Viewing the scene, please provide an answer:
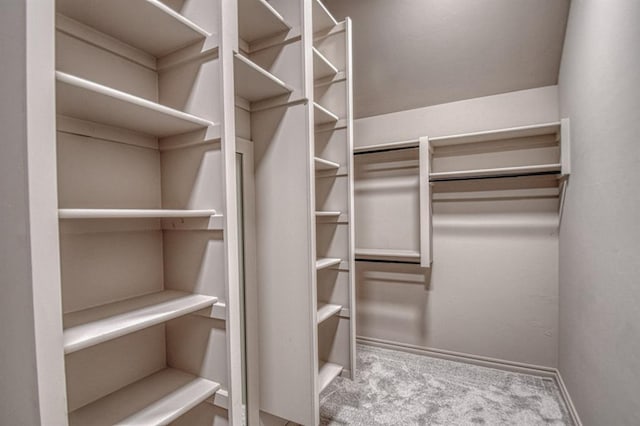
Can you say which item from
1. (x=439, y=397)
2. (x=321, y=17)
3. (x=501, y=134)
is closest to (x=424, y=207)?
(x=501, y=134)

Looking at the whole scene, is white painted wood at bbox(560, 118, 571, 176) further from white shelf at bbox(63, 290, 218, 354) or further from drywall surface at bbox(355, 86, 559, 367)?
white shelf at bbox(63, 290, 218, 354)

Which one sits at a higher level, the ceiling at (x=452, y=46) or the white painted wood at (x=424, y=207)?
the ceiling at (x=452, y=46)

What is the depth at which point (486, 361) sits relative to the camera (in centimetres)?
256

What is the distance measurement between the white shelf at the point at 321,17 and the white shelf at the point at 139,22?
1.20 meters

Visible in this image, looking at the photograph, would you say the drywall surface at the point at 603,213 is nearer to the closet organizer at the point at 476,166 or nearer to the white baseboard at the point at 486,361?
the white baseboard at the point at 486,361

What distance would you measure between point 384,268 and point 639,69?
219 centimetres

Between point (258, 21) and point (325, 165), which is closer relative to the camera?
point (258, 21)

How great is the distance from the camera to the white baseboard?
7.25 feet

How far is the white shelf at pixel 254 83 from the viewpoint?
1.42 meters

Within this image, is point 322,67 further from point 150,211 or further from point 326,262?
point 150,211

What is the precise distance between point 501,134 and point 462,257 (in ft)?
3.45

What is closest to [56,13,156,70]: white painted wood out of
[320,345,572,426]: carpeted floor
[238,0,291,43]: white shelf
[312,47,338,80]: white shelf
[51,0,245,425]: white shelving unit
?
[51,0,245,425]: white shelving unit

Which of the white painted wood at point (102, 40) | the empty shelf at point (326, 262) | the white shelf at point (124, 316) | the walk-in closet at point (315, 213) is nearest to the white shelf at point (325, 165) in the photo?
the walk-in closet at point (315, 213)

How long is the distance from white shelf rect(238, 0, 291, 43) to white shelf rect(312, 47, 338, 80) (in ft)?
1.24
